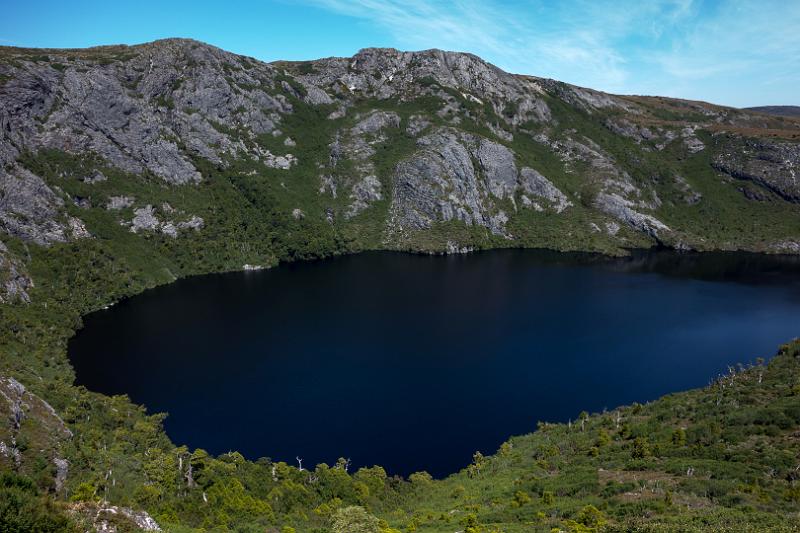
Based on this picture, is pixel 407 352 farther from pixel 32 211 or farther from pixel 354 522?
pixel 32 211

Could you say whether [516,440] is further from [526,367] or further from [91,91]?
[91,91]

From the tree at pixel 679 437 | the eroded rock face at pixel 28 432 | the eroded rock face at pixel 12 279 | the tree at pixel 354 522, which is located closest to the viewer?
the tree at pixel 354 522

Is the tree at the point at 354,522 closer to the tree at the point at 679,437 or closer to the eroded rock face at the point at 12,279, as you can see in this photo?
the tree at the point at 679,437

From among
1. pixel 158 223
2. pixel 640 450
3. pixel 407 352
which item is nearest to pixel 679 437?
pixel 640 450

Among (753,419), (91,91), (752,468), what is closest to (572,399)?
(753,419)

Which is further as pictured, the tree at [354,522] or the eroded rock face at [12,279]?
the eroded rock face at [12,279]

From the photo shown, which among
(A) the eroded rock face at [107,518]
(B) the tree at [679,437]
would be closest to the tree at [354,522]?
(A) the eroded rock face at [107,518]

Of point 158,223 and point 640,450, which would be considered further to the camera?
point 158,223

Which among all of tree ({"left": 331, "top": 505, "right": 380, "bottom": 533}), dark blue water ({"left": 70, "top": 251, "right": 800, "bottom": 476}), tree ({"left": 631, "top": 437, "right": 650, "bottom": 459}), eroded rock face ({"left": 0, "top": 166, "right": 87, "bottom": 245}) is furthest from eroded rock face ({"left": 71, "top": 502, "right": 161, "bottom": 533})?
eroded rock face ({"left": 0, "top": 166, "right": 87, "bottom": 245})

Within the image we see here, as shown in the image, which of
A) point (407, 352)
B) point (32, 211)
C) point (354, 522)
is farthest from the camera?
point (32, 211)

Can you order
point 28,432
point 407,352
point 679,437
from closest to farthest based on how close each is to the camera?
point 28,432 < point 679,437 < point 407,352
